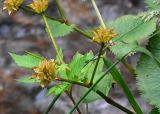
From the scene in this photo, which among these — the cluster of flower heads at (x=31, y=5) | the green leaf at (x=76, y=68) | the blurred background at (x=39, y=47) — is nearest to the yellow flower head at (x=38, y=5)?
the cluster of flower heads at (x=31, y=5)

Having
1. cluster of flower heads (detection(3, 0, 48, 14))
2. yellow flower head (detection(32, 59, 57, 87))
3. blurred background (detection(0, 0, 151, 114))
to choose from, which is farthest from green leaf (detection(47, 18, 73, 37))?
blurred background (detection(0, 0, 151, 114))

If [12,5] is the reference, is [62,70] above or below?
below

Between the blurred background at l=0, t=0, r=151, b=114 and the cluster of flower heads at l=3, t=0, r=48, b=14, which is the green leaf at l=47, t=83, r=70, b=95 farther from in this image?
the blurred background at l=0, t=0, r=151, b=114

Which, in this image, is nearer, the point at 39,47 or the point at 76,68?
the point at 76,68

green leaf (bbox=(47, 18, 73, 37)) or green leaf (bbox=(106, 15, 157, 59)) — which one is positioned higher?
green leaf (bbox=(47, 18, 73, 37))

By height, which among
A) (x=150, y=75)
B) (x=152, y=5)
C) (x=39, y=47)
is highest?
(x=39, y=47)

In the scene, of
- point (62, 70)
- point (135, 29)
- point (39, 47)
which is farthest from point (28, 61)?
point (39, 47)

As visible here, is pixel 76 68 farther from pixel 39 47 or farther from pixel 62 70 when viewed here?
pixel 39 47

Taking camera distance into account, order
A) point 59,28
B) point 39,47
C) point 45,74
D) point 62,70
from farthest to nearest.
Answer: point 39,47, point 59,28, point 62,70, point 45,74

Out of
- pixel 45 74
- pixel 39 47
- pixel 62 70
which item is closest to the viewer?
pixel 45 74
